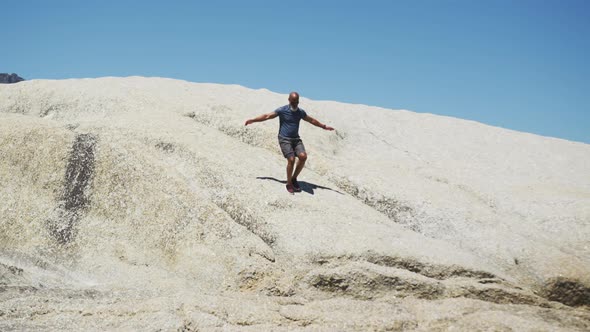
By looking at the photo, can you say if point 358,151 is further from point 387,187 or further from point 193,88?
point 193,88

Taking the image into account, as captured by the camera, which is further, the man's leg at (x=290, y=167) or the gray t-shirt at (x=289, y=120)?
the gray t-shirt at (x=289, y=120)

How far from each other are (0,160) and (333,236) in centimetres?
1066

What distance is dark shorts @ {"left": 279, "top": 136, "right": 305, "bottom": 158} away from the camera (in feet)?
46.2

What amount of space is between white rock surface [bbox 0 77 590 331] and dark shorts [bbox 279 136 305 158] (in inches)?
47.7

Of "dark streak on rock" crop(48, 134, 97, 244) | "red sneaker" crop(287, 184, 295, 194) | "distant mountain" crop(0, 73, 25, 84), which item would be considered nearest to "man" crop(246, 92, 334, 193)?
"red sneaker" crop(287, 184, 295, 194)

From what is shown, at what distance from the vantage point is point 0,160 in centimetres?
1552

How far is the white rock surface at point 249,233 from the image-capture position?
10031 millimetres

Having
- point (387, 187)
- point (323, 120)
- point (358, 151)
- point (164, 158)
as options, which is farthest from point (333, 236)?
point (323, 120)

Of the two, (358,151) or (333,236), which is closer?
(333,236)

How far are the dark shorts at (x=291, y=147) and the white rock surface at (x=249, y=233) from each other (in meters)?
1.21

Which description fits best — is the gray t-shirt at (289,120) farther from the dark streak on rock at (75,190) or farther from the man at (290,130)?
the dark streak on rock at (75,190)

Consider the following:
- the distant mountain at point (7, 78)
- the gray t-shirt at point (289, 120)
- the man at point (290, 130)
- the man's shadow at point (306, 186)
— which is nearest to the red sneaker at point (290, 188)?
the man at point (290, 130)

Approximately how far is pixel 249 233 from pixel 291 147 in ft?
9.14

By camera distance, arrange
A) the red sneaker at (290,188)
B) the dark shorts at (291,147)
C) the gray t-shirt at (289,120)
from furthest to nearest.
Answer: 1. the red sneaker at (290,188)
2. the gray t-shirt at (289,120)
3. the dark shorts at (291,147)
